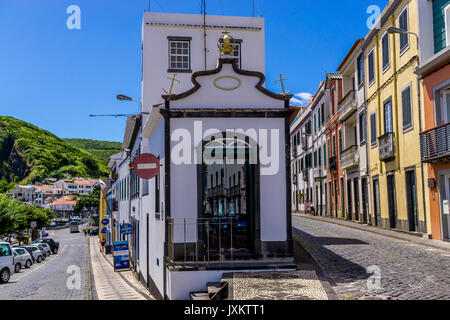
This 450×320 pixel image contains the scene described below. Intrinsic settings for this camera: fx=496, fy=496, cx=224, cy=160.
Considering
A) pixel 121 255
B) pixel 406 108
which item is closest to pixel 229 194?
pixel 406 108

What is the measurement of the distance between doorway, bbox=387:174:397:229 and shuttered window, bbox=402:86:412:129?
334cm

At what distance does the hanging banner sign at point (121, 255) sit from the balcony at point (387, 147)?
1371 cm

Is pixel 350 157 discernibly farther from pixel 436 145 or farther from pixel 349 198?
pixel 436 145

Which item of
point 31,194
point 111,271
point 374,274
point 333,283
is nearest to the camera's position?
point 333,283

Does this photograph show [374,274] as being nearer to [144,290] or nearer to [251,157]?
[251,157]

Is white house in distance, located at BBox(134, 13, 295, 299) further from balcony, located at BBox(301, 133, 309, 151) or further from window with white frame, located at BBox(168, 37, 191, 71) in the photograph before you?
balcony, located at BBox(301, 133, 309, 151)

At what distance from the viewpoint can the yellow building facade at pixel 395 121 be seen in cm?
1898

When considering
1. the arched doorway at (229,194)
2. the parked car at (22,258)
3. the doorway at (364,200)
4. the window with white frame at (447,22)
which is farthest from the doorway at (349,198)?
the parked car at (22,258)

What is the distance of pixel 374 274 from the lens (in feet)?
33.8

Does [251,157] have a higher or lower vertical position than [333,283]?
higher

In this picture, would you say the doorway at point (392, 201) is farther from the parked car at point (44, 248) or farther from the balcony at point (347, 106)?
the parked car at point (44, 248)

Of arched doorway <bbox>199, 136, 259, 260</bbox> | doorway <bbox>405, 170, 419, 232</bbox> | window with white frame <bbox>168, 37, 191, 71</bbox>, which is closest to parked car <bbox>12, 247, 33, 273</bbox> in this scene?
window with white frame <bbox>168, 37, 191, 71</bbox>
